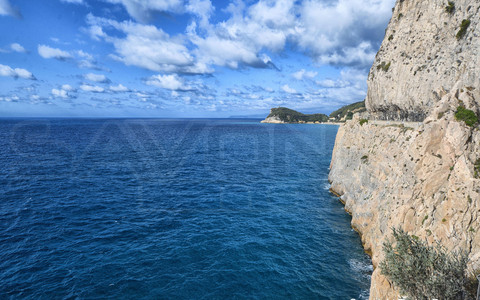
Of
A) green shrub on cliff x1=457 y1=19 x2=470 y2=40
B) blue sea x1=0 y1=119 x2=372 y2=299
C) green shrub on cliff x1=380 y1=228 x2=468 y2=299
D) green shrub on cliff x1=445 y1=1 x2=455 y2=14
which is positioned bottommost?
blue sea x1=0 y1=119 x2=372 y2=299

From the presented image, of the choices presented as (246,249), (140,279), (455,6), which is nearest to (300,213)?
(246,249)

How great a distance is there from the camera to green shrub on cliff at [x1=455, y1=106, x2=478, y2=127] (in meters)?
20.2

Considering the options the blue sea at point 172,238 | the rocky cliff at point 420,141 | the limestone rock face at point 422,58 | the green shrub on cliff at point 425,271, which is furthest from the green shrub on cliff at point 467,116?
the blue sea at point 172,238

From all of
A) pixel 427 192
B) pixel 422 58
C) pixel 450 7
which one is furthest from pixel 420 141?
pixel 450 7

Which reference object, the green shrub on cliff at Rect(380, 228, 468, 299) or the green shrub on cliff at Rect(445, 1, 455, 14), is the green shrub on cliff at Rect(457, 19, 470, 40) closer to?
the green shrub on cliff at Rect(445, 1, 455, 14)

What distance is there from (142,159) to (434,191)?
219ft

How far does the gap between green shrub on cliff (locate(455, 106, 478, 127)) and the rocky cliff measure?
0.38m

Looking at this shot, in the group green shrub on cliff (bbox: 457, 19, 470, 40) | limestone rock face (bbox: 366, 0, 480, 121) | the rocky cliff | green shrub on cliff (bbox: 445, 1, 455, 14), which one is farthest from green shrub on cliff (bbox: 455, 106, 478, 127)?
green shrub on cliff (bbox: 445, 1, 455, 14)

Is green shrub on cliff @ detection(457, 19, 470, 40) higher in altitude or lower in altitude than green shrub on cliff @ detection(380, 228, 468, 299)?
higher

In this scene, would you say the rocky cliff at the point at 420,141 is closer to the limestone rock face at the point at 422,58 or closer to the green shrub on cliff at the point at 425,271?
the limestone rock face at the point at 422,58

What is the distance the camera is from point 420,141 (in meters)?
22.6

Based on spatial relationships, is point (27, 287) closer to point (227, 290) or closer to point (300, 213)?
point (227, 290)

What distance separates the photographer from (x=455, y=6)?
28359 mm

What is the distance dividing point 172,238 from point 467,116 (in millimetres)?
31163
